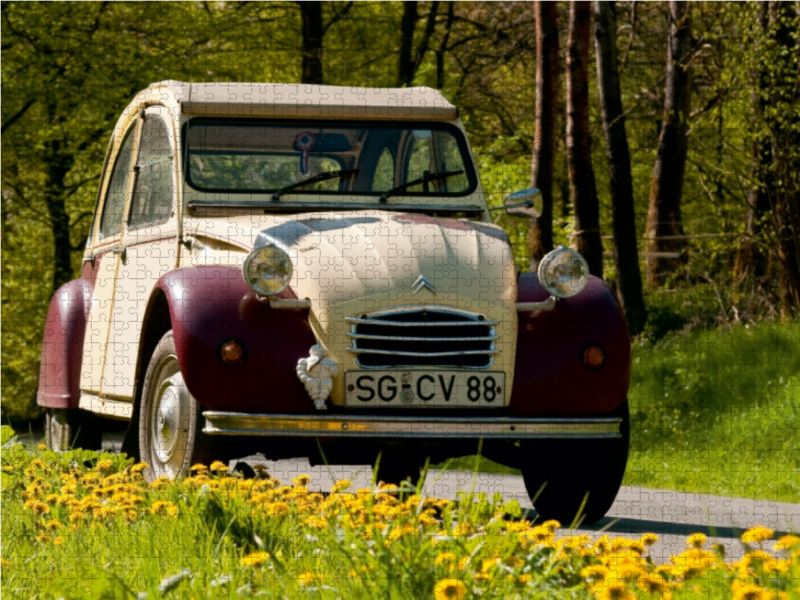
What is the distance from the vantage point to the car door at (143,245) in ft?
24.7

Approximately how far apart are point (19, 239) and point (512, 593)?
20505mm

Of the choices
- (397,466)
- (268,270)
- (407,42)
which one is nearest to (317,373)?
(268,270)

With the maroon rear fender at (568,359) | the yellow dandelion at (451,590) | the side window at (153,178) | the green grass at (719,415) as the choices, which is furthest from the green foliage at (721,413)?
the yellow dandelion at (451,590)

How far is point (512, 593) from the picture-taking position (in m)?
3.32

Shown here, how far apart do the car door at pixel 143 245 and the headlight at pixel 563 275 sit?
202 cm

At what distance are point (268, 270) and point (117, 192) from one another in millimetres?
3107

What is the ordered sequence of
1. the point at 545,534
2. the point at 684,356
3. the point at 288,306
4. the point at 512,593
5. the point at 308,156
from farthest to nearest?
the point at 684,356, the point at 308,156, the point at 288,306, the point at 545,534, the point at 512,593

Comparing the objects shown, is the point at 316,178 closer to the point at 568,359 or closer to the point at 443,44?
the point at 568,359

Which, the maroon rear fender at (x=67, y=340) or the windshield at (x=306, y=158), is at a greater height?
the windshield at (x=306, y=158)

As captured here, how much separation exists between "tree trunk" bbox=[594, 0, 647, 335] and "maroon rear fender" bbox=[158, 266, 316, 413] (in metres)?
11.9

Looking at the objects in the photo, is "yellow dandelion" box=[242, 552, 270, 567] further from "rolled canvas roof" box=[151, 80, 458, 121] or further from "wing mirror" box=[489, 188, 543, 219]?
"rolled canvas roof" box=[151, 80, 458, 121]

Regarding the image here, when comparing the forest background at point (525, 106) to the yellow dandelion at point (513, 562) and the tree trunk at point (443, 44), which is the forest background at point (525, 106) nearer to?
the tree trunk at point (443, 44)

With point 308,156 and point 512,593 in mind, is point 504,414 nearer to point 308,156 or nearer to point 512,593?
point 308,156

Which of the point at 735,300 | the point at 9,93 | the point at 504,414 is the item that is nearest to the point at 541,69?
the point at 735,300
